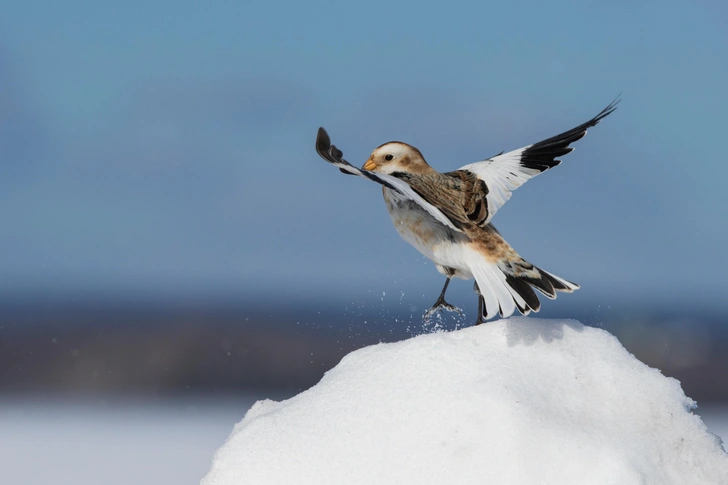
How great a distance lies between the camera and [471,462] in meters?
3.17

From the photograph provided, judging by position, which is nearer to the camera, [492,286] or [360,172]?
[360,172]

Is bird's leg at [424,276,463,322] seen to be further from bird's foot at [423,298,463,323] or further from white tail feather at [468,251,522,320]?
white tail feather at [468,251,522,320]

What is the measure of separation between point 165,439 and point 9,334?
743 cm

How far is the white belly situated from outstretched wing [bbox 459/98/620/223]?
2.27 feet

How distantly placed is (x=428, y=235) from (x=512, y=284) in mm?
913

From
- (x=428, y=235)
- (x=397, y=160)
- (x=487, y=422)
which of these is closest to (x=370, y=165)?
(x=397, y=160)

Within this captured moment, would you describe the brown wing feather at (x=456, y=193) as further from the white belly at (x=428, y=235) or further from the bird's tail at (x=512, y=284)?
the bird's tail at (x=512, y=284)

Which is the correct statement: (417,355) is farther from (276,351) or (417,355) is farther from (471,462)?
(276,351)

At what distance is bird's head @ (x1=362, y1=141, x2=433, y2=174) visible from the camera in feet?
19.7

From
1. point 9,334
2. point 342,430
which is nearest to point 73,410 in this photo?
point 9,334

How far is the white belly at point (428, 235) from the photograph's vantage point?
16.8 ft

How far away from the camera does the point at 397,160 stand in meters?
6.04

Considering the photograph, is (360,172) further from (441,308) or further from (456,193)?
(441,308)

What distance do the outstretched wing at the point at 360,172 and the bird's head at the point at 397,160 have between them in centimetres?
137
